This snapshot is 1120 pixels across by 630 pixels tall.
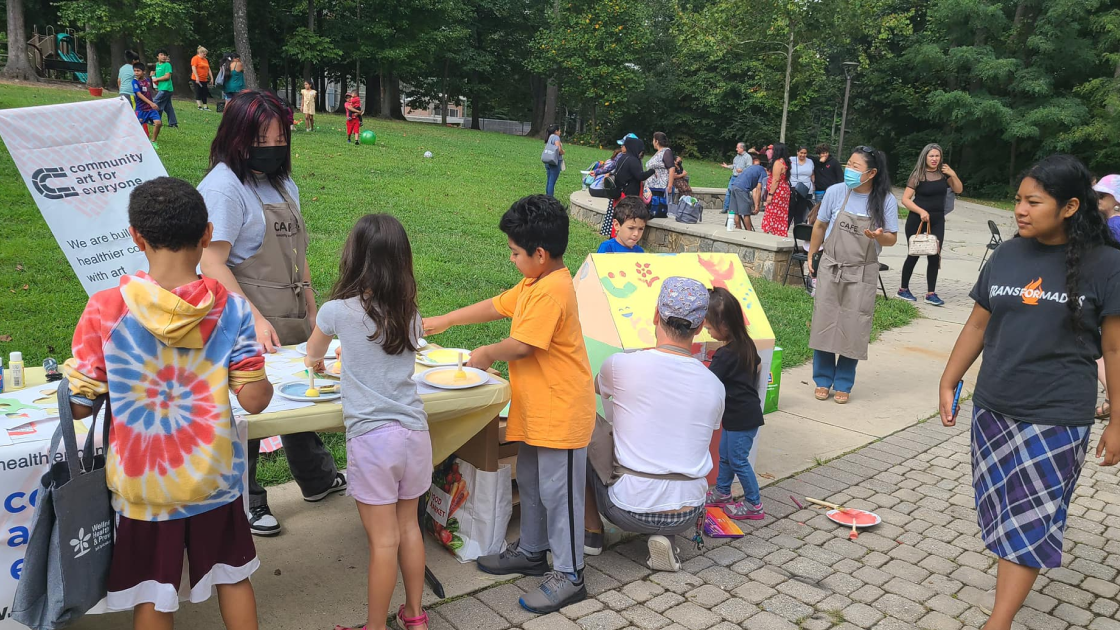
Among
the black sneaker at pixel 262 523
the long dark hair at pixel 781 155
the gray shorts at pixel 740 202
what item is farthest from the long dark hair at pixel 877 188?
the gray shorts at pixel 740 202

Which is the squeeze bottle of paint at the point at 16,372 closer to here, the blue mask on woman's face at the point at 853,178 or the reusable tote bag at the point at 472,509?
the reusable tote bag at the point at 472,509

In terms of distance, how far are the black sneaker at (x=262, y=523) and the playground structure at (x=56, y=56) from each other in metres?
30.3

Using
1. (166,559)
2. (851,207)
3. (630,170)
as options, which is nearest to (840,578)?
(166,559)

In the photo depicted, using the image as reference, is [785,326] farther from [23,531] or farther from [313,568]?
[23,531]

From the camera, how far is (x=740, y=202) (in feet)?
45.9

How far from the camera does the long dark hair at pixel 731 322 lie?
156 inches

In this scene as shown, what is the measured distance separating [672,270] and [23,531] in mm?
3329

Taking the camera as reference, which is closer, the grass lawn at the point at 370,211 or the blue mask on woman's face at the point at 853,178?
the blue mask on woman's face at the point at 853,178

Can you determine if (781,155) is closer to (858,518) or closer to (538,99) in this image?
(858,518)

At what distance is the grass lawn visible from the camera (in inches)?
240

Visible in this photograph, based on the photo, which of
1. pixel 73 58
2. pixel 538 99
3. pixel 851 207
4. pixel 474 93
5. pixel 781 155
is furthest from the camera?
pixel 538 99

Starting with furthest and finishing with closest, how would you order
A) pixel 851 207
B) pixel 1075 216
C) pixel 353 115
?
pixel 353 115, pixel 851 207, pixel 1075 216

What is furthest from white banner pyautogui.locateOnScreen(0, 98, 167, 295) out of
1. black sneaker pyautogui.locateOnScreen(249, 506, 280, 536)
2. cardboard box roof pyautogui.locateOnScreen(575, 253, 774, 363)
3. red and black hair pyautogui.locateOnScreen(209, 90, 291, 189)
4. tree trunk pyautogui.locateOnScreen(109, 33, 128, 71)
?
tree trunk pyautogui.locateOnScreen(109, 33, 128, 71)

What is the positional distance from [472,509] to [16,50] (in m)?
25.2
